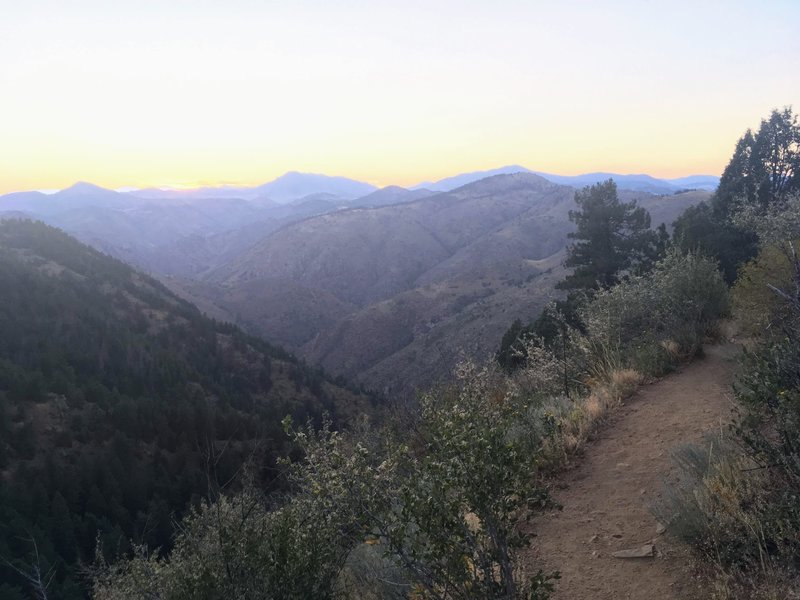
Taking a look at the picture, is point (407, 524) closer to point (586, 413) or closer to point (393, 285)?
point (586, 413)

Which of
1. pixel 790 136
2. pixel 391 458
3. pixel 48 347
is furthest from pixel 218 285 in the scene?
pixel 391 458

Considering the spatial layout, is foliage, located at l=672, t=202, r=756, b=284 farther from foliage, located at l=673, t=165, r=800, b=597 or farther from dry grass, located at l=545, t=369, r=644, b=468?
foliage, located at l=673, t=165, r=800, b=597

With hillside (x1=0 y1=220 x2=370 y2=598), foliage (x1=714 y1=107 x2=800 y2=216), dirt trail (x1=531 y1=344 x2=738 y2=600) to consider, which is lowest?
hillside (x1=0 y1=220 x2=370 y2=598)

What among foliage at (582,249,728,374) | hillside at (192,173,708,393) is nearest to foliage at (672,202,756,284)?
foliage at (582,249,728,374)

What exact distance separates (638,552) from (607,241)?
22158 millimetres

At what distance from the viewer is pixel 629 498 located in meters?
4.80

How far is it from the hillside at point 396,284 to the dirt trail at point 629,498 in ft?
98.5

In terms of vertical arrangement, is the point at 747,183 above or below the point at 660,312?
above

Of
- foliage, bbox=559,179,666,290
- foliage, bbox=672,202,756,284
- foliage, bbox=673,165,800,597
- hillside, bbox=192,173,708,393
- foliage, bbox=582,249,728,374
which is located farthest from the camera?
hillside, bbox=192,173,708,393

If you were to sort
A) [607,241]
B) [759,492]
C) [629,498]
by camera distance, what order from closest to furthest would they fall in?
[759,492] → [629,498] → [607,241]

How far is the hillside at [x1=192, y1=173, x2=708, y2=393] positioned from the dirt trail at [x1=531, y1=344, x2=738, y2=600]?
98.5 feet

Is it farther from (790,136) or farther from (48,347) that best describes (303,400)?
(790,136)

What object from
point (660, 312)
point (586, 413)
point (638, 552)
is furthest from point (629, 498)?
point (660, 312)

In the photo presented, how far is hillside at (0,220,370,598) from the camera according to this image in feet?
109
